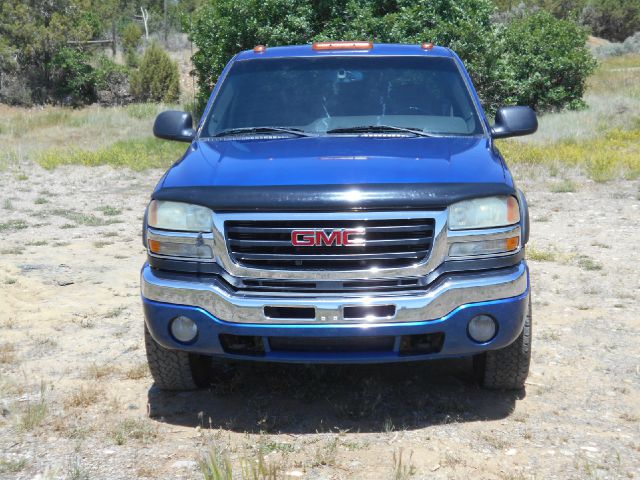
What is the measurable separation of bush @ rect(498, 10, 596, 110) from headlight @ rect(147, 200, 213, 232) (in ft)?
54.4

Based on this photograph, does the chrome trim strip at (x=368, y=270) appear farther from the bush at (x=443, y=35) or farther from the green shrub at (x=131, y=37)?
the green shrub at (x=131, y=37)

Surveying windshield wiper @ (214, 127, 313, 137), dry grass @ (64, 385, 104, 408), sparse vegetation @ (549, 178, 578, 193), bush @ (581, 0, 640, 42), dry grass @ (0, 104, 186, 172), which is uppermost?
windshield wiper @ (214, 127, 313, 137)

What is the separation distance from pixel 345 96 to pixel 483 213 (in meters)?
1.61

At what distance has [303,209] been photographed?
12.4 feet

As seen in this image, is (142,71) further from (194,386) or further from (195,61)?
(194,386)

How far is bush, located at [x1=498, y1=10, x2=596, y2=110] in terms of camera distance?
19.8 meters

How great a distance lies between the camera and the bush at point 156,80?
95.4 feet

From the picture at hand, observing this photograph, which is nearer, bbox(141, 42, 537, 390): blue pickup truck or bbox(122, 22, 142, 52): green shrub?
bbox(141, 42, 537, 390): blue pickup truck

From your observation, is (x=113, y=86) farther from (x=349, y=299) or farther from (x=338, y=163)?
(x=349, y=299)

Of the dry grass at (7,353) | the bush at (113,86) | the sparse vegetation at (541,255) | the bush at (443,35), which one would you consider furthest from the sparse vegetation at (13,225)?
the bush at (113,86)

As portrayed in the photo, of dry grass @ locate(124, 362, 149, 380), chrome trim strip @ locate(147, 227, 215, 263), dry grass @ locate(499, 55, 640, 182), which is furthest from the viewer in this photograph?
dry grass @ locate(499, 55, 640, 182)

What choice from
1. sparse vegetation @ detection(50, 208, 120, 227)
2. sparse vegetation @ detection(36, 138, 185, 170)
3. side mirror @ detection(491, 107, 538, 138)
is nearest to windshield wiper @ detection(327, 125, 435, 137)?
side mirror @ detection(491, 107, 538, 138)

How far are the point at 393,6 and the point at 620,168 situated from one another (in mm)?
7239

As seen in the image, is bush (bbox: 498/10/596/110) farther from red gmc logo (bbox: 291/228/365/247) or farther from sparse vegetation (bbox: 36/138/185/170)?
red gmc logo (bbox: 291/228/365/247)
